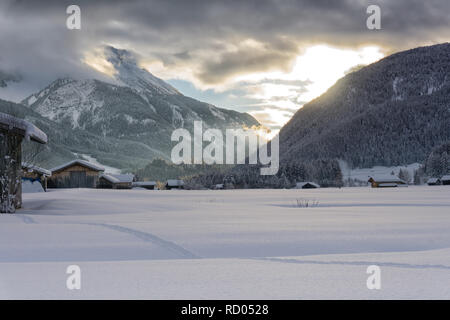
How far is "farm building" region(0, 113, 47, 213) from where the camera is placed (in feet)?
49.9

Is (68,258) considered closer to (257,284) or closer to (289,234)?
(257,284)

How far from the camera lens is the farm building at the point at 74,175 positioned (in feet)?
157

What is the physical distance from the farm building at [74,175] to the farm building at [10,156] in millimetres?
32732

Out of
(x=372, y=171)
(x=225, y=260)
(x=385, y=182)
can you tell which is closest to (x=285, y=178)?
(x=385, y=182)

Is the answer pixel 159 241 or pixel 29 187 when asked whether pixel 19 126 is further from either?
pixel 29 187

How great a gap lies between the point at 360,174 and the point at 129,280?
138363 millimetres

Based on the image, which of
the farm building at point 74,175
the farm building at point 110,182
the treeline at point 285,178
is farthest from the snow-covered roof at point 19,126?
the treeline at point 285,178

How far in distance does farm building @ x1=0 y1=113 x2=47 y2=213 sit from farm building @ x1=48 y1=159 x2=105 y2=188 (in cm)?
3273

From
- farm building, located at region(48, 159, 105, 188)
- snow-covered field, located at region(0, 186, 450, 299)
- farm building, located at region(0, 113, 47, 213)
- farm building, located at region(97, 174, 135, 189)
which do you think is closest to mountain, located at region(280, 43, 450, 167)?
farm building, located at region(97, 174, 135, 189)

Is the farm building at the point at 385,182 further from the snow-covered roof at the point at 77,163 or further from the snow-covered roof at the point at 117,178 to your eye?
the snow-covered roof at the point at 77,163

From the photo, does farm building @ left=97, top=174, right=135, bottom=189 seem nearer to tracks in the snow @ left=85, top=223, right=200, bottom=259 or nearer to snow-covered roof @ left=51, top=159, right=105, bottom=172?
snow-covered roof @ left=51, top=159, right=105, bottom=172

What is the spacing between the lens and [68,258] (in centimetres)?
630

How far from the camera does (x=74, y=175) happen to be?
159 ft

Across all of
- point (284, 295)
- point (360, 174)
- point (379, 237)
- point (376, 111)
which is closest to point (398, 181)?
point (360, 174)
